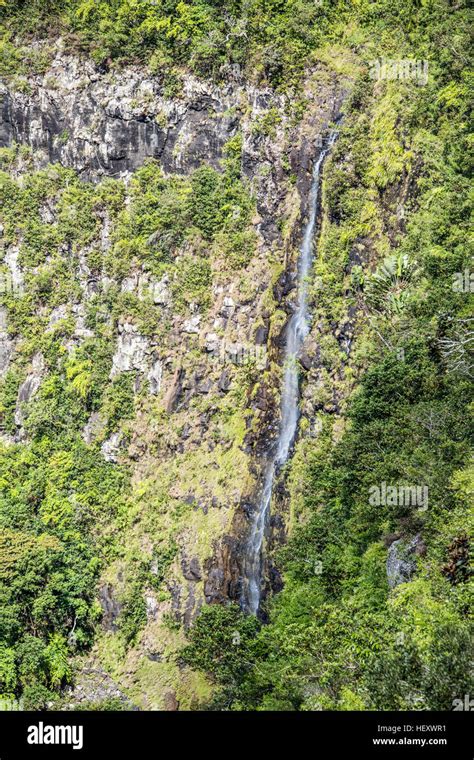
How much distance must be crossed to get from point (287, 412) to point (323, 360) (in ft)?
8.89

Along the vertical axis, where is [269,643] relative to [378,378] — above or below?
below

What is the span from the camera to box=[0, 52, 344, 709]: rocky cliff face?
102 feet

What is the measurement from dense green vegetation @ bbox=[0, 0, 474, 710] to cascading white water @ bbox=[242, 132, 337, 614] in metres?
1.09

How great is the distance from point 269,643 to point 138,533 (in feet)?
32.8

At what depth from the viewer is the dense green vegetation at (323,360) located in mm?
19047

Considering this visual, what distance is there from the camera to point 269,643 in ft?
83.3

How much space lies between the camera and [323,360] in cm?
3098
